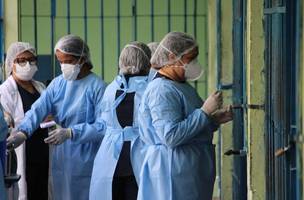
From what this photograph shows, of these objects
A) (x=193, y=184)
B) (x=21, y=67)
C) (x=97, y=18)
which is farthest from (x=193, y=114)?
(x=97, y=18)

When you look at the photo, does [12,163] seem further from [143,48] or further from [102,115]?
[143,48]

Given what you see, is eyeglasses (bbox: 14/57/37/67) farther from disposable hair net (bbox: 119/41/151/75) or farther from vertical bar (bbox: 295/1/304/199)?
vertical bar (bbox: 295/1/304/199)

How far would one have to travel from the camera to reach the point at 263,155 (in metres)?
3.94

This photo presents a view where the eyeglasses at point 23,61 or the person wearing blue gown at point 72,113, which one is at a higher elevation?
the eyeglasses at point 23,61

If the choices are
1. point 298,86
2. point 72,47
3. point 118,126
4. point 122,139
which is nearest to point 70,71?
point 72,47

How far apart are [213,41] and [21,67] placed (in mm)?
2362

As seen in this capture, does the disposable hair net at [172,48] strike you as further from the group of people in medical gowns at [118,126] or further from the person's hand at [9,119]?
the person's hand at [9,119]

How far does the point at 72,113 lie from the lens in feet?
19.7

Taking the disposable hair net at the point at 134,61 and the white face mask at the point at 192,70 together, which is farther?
the disposable hair net at the point at 134,61

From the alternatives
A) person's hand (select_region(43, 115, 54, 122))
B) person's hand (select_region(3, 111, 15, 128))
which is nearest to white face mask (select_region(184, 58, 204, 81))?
person's hand (select_region(43, 115, 54, 122))

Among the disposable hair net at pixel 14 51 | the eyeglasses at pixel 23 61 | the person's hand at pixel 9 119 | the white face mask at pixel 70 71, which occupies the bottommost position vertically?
the person's hand at pixel 9 119

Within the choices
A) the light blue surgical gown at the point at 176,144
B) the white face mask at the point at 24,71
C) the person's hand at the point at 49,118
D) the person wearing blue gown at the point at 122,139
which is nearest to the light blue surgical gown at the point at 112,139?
the person wearing blue gown at the point at 122,139

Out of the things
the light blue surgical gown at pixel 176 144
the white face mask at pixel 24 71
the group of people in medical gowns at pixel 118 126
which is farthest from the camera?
the white face mask at pixel 24 71

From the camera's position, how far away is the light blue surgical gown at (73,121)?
19.6 ft
